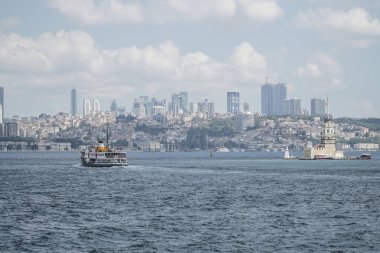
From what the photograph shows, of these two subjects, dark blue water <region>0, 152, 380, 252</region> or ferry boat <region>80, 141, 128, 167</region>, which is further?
ferry boat <region>80, 141, 128, 167</region>

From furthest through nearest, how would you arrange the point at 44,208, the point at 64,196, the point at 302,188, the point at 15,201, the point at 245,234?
the point at 302,188 < the point at 64,196 < the point at 15,201 < the point at 44,208 < the point at 245,234

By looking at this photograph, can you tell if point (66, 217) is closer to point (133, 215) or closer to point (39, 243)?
point (133, 215)

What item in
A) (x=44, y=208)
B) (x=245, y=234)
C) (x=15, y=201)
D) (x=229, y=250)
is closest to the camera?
(x=229, y=250)

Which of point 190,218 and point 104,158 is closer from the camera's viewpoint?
point 190,218

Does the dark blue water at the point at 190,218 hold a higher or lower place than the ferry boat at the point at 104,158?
lower

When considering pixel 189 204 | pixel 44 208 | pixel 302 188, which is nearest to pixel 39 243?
pixel 44 208

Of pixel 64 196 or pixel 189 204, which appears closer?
pixel 189 204

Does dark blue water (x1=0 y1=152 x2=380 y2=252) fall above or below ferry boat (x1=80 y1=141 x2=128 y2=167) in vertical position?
below

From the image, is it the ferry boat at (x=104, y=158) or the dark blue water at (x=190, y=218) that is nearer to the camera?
the dark blue water at (x=190, y=218)

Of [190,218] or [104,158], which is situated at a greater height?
[104,158]
